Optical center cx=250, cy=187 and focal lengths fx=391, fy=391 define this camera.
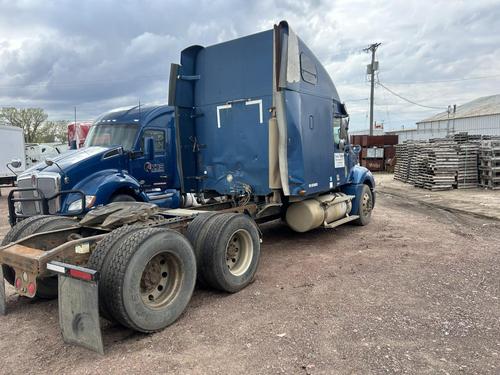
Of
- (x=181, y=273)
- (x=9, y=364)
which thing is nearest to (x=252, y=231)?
(x=181, y=273)

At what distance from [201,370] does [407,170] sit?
64.6ft

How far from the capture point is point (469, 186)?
17.0 m

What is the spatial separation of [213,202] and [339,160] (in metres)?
2.71

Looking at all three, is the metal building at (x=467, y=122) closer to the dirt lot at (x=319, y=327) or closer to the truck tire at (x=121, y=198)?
the dirt lot at (x=319, y=327)

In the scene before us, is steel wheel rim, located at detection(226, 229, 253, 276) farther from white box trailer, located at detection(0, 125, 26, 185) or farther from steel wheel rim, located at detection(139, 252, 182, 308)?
white box trailer, located at detection(0, 125, 26, 185)

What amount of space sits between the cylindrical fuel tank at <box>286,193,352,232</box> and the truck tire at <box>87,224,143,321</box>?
399 centimetres

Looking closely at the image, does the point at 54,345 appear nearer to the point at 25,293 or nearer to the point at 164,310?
the point at 25,293

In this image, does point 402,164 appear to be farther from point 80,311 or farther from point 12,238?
point 80,311

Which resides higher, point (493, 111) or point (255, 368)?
point (493, 111)

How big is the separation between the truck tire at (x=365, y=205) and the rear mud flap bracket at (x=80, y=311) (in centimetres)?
679

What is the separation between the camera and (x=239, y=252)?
5.39 m

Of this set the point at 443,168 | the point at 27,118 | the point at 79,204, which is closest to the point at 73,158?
the point at 79,204

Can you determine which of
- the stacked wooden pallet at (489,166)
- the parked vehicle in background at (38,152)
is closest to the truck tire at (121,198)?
the stacked wooden pallet at (489,166)

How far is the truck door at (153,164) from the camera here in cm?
888
